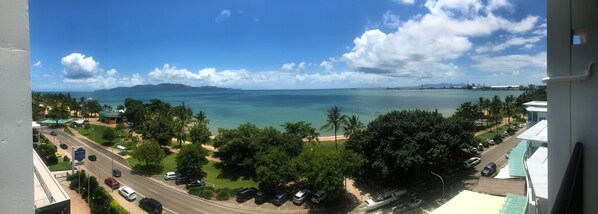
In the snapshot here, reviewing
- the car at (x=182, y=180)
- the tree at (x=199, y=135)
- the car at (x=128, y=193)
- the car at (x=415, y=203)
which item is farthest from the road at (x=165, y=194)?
the tree at (x=199, y=135)

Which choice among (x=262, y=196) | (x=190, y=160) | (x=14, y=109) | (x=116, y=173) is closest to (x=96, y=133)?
(x=116, y=173)

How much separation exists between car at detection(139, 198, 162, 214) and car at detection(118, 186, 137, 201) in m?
1.64

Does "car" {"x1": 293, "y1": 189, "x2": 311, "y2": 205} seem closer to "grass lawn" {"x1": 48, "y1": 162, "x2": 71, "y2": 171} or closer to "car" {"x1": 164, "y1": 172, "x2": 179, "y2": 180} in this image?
"car" {"x1": 164, "y1": 172, "x2": 179, "y2": 180}

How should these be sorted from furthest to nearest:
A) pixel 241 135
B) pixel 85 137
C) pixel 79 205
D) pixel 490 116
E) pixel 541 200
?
pixel 490 116 < pixel 85 137 < pixel 241 135 < pixel 79 205 < pixel 541 200

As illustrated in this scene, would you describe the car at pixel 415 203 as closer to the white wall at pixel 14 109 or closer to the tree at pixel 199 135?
the white wall at pixel 14 109

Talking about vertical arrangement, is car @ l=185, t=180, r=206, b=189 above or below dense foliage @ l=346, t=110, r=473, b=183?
below

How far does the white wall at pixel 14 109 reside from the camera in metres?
1.44

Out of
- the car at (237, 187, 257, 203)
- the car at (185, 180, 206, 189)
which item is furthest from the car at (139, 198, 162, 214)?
the car at (237, 187, 257, 203)

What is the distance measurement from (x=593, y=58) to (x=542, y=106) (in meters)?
24.2

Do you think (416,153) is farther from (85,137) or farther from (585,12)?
(85,137)

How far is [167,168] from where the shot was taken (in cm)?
2820

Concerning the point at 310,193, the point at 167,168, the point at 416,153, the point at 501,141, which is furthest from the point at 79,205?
the point at 501,141

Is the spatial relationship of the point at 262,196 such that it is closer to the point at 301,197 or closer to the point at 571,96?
the point at 301,197

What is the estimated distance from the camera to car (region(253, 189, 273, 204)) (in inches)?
799
